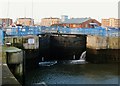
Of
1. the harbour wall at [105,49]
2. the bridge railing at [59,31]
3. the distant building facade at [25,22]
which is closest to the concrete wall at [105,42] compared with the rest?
the harbour wall at [105,49]

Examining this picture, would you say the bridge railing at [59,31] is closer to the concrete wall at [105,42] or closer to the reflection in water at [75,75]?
the concrete wall at [105,42]

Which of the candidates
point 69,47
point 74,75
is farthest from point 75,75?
point 69,47

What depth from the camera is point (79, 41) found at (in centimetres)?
2783

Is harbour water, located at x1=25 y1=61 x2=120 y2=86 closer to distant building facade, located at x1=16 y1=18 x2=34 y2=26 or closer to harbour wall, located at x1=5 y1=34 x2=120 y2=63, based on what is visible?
harbour wall, located at x1=5 y1=34 x2=120 y2=63

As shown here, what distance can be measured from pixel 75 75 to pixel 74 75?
7 centimetres

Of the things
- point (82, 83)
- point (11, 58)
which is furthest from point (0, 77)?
point (82, 83)

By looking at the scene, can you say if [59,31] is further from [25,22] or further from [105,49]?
[25,22]

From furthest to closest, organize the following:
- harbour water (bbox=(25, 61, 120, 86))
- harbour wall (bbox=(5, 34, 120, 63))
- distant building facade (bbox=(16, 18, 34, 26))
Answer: distant building facade (bbox=(16, 18, 34, 26)) → harbour wall (bbox=(5, 34, 120, 63)) → harbour water (bbox=(25, 61, 120, 86))

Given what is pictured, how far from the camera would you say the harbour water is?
52.3 feet

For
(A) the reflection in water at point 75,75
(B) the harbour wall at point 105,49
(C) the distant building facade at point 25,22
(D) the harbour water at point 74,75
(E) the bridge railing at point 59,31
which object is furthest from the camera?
(C) the distant building facade at point 25,22

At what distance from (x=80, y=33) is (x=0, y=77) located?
61.1 feet

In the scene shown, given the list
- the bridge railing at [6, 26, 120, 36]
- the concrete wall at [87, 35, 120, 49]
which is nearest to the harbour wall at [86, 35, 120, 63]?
the concrete wall at [87, 35, 120, 49]

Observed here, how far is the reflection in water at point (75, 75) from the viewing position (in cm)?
1621

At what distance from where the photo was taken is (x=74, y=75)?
18.2 m
